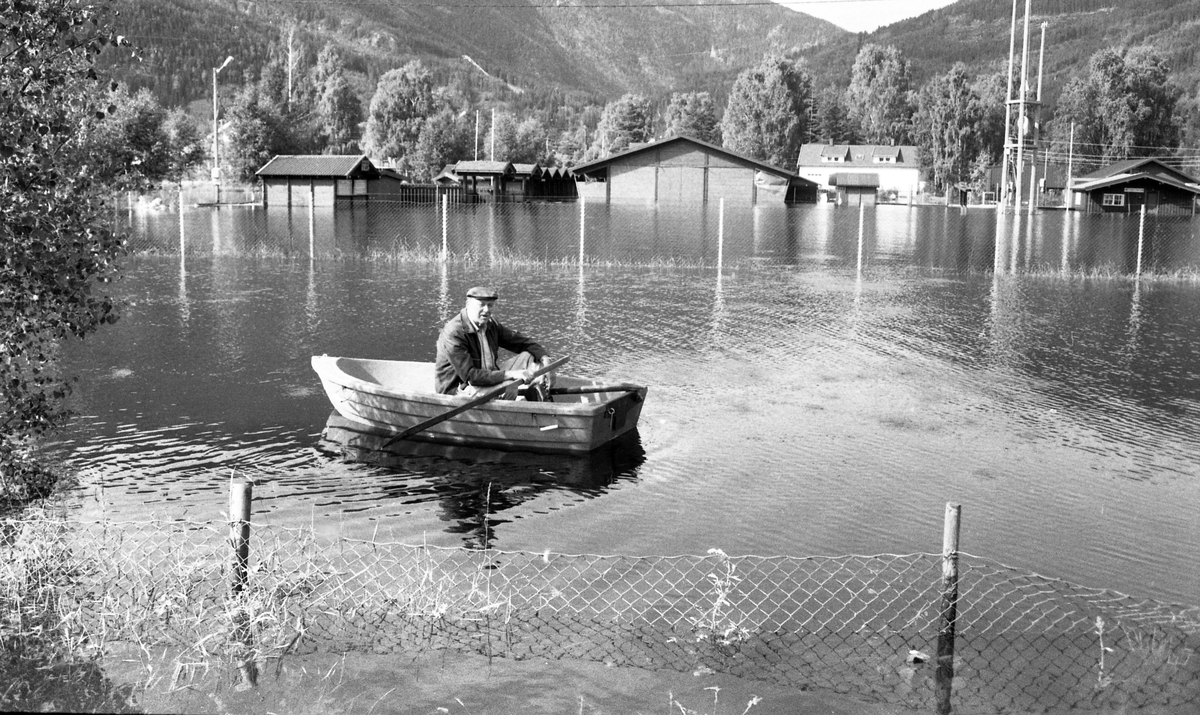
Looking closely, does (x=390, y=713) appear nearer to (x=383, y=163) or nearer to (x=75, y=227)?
(x=75, y=227)

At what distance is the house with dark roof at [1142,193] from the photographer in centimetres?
8069

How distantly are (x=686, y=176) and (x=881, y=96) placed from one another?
65.8 m

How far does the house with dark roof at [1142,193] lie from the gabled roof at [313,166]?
155ft

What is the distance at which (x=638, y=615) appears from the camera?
862 cm

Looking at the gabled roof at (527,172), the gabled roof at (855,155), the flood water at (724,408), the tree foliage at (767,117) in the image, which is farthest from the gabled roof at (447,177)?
the flood water at (724,408)

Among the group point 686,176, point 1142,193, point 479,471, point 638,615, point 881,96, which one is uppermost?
point 881,96

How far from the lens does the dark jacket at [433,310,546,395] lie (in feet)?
42.3

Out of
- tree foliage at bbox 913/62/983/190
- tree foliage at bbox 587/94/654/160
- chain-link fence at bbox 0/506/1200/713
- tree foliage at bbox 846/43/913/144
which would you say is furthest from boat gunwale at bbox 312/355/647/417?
tree foliage at bbox 846/43/913/144

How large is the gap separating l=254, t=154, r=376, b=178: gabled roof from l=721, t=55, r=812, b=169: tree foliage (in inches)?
2224

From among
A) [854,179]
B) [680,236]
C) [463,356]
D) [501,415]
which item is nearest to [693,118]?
[854,179]

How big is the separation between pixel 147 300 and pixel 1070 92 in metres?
117

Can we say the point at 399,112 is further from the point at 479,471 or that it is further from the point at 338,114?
the point at 479,471

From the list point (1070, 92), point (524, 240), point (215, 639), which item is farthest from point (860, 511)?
point (1070, 92)

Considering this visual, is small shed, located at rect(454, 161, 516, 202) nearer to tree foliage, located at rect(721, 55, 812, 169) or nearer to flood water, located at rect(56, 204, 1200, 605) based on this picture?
tree foliage, located at rect(721, 55, 812, 169)
